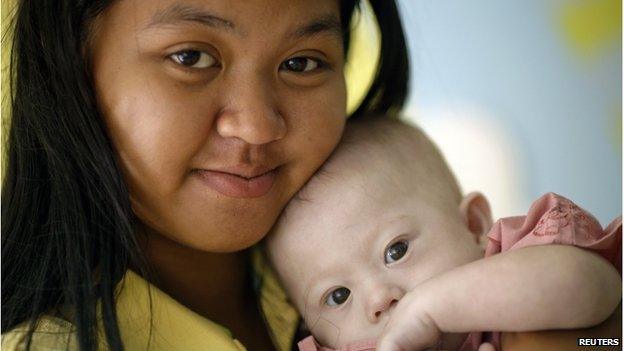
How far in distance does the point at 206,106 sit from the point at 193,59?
0.06m

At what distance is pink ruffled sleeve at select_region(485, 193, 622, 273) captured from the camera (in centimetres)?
93

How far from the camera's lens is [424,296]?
37.5 inches

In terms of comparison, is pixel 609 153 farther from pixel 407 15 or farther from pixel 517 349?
pixel 517 349

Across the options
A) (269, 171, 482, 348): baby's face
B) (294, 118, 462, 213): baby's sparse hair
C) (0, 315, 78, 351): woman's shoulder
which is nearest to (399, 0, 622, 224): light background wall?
(294, 118, 462, 213): baby's sparse hair

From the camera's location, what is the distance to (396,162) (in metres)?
1.13

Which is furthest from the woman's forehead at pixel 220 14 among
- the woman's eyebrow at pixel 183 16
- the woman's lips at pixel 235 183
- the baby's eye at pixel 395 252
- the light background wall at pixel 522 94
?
the light background wall at pixel 522 94

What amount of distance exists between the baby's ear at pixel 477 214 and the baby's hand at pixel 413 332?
21 cm

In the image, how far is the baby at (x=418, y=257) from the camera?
903 mm

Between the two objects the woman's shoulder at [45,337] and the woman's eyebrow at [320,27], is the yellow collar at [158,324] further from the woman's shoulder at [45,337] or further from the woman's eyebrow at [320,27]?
the woman's eyebrow at [320,27]

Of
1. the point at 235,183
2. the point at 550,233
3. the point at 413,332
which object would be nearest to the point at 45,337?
the point at 235,183

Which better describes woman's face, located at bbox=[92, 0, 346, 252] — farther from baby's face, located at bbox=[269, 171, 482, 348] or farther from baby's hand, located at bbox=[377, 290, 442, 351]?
baby's hand, located at bbox=[377, 290, 442, 351]

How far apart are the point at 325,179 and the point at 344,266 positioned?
0.12 m

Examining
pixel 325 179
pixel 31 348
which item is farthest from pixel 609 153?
pixel 31 348

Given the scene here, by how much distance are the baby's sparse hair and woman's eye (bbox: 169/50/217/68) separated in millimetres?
205
